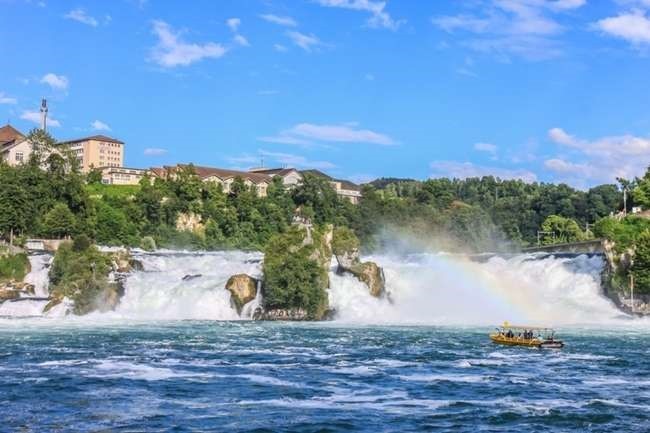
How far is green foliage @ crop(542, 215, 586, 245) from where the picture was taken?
106 metres

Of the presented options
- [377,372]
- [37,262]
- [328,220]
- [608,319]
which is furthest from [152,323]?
[328,220]

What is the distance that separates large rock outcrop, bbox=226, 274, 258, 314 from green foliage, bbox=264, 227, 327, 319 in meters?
1.07

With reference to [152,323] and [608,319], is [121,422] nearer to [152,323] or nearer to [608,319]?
[152,323]

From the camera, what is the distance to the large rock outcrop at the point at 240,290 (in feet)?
180

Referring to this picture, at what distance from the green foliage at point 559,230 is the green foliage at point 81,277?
212 feet

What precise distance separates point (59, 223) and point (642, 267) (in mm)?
47284

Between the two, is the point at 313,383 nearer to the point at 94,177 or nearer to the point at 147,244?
the point at 147,244

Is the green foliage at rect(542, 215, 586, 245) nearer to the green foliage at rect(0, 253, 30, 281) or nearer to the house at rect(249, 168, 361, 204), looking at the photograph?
the house at rect(249, 168, 361, 204)

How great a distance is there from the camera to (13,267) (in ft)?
195

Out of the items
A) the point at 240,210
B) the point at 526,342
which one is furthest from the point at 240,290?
the point at 240,210

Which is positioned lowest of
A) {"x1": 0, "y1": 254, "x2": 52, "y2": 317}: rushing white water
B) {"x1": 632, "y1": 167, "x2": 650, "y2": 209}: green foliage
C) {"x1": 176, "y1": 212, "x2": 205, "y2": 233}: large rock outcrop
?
{"x1": 0, "y1": 254, "x2": 52, "y2": 317}: rushing white water

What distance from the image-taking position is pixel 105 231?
81562 mm

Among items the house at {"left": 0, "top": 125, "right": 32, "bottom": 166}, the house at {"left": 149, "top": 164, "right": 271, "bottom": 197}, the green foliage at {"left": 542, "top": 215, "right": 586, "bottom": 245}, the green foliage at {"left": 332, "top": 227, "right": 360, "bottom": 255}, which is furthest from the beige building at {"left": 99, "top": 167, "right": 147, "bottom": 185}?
the green foliage at {"left": 332, "top": 227, "right": 360, "bottom": 255}

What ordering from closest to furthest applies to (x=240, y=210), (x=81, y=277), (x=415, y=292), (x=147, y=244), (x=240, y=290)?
(x=240, y=290) → (x=81, y=277) → (x=415, y=292) → (x=147, y=244) → (x=240, y=210)
